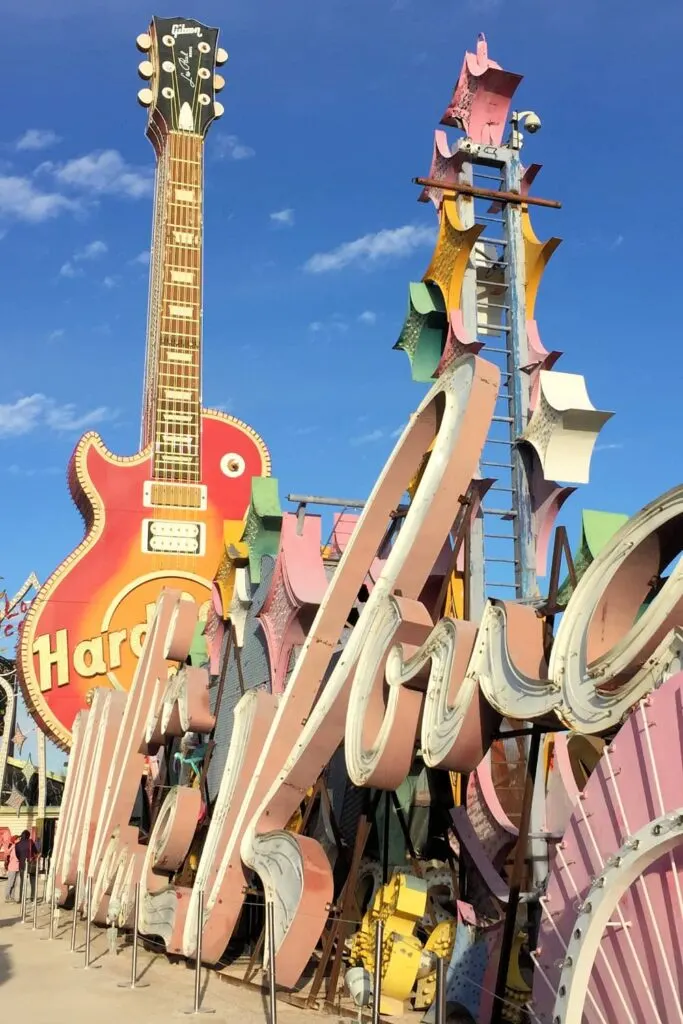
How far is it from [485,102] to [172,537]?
12.6 metres

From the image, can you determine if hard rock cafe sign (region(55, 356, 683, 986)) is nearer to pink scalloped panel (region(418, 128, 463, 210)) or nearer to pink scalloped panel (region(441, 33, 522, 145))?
pink scalloped panel (region(418, 128, 463, 210))

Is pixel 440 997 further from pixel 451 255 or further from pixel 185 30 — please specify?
pixel 185 30

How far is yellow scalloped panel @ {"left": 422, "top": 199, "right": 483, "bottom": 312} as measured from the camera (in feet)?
44.5

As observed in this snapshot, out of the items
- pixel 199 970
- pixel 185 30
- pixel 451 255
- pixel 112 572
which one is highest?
pixel 185 30

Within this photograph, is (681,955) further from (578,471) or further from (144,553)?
(144,553)

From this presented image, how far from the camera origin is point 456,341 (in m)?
13.3

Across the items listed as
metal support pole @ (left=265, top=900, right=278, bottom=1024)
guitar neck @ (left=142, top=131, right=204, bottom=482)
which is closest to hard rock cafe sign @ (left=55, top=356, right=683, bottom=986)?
metal support pole @ (left=265, top=900, right=278, bottom=1024)

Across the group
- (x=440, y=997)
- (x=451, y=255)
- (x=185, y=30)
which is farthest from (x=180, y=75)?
(x=440, y=997)

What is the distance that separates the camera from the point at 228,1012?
965cm

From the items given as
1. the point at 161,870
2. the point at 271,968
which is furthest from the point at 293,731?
the point at 161,870

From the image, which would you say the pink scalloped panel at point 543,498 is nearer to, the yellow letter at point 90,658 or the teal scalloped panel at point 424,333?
the teal scalloped panel at point 424,333

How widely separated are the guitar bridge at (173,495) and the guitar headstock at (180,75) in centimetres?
935

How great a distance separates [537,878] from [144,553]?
15315 mm

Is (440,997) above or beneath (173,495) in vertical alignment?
beneath
